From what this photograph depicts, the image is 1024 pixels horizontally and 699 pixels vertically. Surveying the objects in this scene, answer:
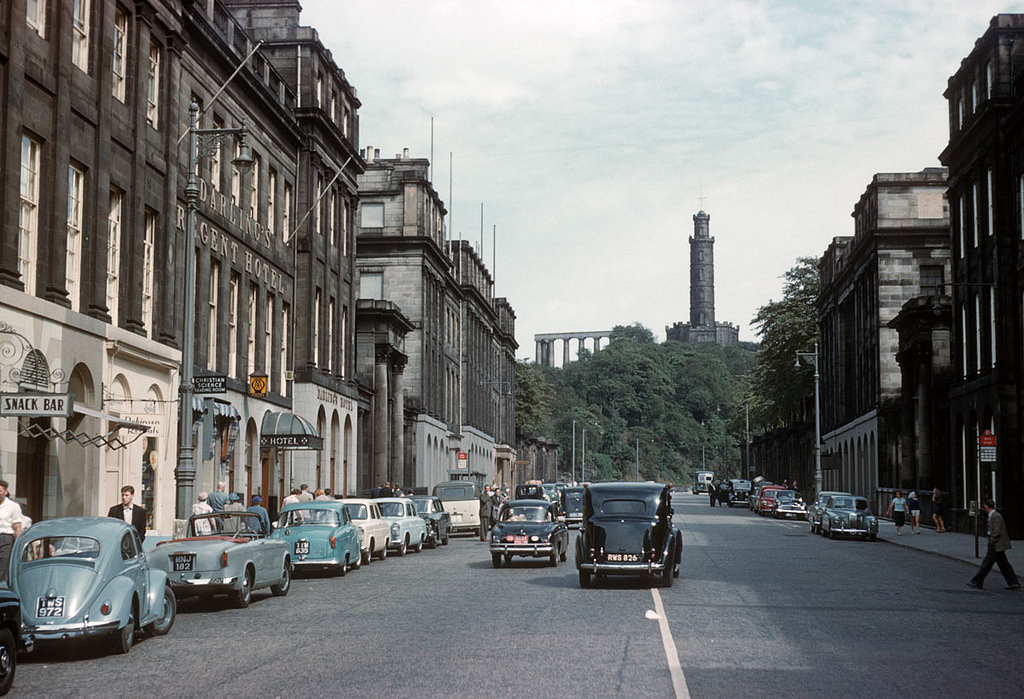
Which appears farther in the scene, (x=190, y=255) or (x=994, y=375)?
(x=994, y=375)

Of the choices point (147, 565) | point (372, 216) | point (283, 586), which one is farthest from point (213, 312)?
point (372, 216)

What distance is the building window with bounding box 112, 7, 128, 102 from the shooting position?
1192 inches

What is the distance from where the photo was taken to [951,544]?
3881 centimetres

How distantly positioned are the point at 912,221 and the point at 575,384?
12677cm

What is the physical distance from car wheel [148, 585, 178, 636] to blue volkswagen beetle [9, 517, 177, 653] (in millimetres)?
852

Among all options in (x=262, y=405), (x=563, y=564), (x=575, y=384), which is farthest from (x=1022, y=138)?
(x=575, y=384)

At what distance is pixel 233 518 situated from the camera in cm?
2056

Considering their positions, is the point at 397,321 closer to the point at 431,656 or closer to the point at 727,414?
the point at 431,656

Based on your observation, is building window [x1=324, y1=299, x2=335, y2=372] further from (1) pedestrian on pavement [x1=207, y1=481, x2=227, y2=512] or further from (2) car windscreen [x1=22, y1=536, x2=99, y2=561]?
(2) car windscreen [x1=22, y1=536, x2=99, y2=561]

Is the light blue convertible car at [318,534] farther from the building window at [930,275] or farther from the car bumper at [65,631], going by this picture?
the building window at [930,275]

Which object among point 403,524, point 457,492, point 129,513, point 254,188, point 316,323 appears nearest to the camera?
point 129,513

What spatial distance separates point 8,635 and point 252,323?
3235 centimetres

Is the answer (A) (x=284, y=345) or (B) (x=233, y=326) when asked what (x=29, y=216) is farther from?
(A) (x=284, y=345)

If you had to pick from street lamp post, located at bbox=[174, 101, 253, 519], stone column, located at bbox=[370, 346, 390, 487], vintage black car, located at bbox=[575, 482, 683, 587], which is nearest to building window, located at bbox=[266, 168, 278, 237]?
stone column, located at bbox=[370, 346, 390, 487]
